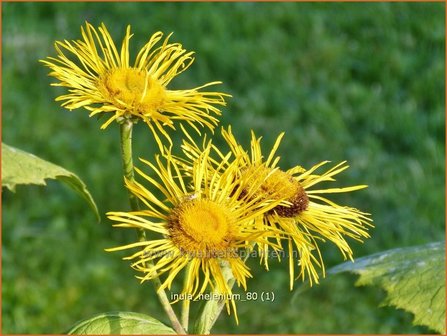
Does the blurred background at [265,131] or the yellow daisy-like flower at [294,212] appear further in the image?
the blurred background at [265,131]

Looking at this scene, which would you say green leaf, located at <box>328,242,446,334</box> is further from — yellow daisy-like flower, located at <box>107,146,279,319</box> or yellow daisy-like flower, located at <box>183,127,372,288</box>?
yellow daisy-like flower, located at <box>107,146,279,319</box>

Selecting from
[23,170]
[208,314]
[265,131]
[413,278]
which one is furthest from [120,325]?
[265,131]

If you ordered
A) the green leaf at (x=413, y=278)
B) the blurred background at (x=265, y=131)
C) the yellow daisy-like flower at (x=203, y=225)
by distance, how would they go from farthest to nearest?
the blurred background at (x=265, y=131)
the green leaf at (x=413, y=278)
the yellow daisy-like flower at (x=203, y=225)

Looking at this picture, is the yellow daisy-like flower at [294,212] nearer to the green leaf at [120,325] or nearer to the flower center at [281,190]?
the flower center at [281,190]

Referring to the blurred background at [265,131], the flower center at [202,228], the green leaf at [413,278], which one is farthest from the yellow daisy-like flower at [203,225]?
the blurred background at [265,131]

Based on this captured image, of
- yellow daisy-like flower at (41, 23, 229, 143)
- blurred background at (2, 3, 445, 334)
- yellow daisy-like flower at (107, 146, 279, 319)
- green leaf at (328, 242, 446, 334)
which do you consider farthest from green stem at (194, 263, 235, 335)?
blurred background at (2, 3, 445, 334)

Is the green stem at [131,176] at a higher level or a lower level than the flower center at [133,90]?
lower

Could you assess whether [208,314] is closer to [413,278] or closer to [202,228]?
[202,228]
